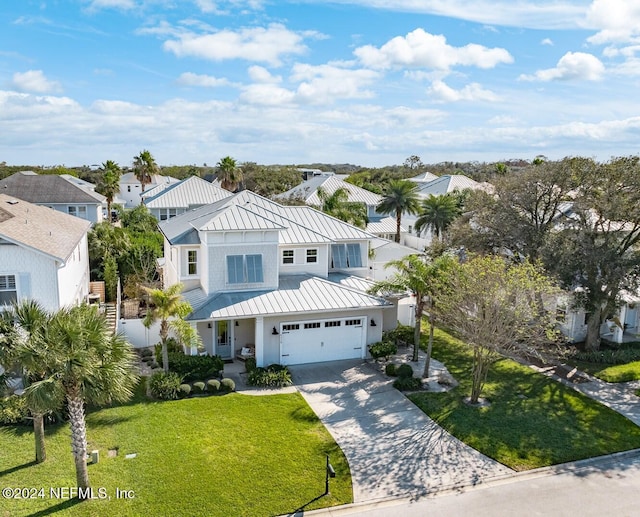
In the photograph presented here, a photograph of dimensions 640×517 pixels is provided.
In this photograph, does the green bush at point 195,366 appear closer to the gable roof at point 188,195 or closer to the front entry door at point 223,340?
the front entry door at point 223,340

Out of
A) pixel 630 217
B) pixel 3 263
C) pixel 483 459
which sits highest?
pixel 630 217

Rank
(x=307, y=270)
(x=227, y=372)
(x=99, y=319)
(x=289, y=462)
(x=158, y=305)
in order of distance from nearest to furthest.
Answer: (x=99, y=319)
(x=289, y=462)
(x=158, y=305)
(x=227, y=372)
(x=307, y=270)

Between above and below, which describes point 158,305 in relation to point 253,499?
above

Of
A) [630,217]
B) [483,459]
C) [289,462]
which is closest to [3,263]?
[289,462]

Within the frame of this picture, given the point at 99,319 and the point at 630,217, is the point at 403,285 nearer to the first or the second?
the point at 630,217

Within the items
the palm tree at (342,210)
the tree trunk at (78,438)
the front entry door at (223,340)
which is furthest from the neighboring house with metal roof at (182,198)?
the tree trunk at (78,438)
